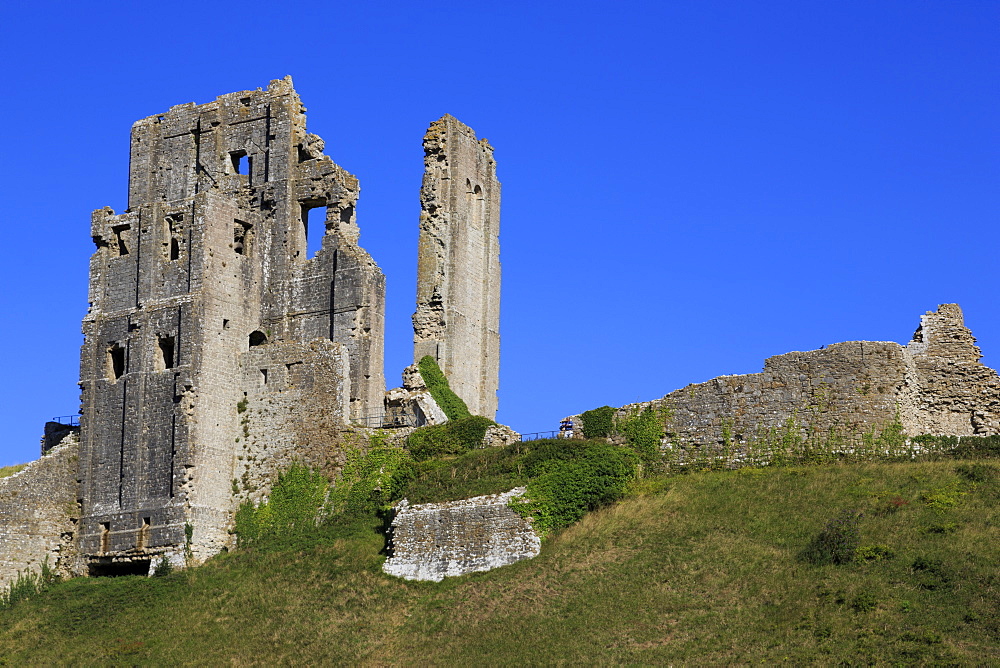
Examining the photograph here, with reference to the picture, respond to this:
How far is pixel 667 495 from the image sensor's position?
120ft

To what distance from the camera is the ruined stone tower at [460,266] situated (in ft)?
160

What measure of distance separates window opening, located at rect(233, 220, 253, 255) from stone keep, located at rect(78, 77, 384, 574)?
0.21ft

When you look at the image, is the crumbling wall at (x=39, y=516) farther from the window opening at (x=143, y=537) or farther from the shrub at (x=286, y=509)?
the shrub at (x=286, y=509)

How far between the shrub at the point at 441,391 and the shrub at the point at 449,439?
3699mm

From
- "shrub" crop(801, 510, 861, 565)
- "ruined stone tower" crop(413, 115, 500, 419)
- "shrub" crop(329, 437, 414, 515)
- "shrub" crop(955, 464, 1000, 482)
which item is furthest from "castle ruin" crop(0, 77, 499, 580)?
"shrub" crop(955, 464, 1000, 482)

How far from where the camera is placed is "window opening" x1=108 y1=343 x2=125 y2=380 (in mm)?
44406

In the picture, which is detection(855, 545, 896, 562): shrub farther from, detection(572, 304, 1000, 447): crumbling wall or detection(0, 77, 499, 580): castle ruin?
detection(0, 77, 499, 580): castle ruin

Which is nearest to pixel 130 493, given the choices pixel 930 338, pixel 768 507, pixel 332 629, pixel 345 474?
pixel 345 474

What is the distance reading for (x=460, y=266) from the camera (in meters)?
50.3

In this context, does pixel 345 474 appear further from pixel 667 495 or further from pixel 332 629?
pixel 667 495

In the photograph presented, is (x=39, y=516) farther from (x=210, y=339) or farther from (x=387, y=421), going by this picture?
(x=387, y=421)

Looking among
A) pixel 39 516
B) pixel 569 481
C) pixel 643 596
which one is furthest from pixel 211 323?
pixel 643 596

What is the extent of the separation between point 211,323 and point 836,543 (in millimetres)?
19354

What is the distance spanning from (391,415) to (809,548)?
16.2m
